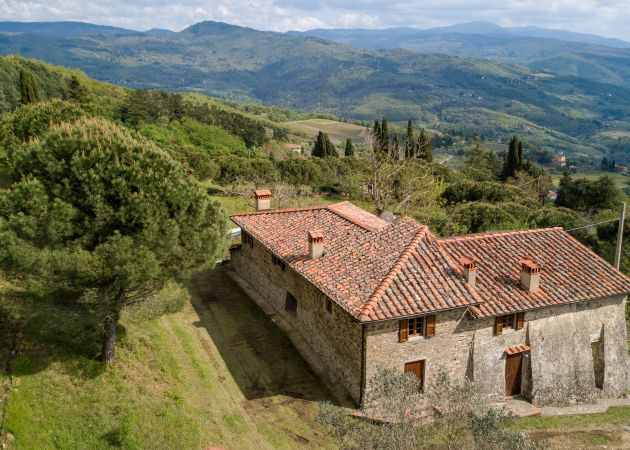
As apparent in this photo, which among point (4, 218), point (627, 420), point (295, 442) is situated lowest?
point (627, 420)

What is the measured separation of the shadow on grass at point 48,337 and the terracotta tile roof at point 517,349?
15.6 m

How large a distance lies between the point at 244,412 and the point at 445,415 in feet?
28.3

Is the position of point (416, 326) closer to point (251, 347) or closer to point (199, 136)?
point (251, 347)

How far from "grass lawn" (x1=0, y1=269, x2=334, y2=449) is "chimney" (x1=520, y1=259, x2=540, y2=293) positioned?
9364 millimetres

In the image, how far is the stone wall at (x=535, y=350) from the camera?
1909 centimetres

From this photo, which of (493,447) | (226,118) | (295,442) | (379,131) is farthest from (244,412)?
(226,118)

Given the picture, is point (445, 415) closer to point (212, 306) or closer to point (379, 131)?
point (212, 306)

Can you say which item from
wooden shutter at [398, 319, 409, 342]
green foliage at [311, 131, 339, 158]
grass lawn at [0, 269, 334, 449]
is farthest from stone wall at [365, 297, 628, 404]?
green foliage at [311, 131, 339, 158]

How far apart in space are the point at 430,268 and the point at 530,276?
4159mm

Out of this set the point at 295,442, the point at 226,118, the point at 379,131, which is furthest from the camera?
the point at 226,118

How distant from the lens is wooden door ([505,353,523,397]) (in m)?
21.0

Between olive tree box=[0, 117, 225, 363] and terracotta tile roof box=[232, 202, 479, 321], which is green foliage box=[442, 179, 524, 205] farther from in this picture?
olive tree box=[0, 117, 225, 363]

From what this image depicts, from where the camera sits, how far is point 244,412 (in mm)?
18781

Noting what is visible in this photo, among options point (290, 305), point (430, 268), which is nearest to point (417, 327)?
point (430, 268)
